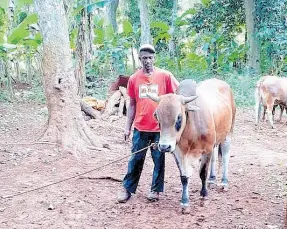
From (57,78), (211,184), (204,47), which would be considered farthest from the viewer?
(204,47)

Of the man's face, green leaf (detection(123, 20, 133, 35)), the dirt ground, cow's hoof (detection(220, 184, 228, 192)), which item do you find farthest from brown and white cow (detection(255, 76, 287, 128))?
green leaf (detection(123, 20, 133, 35))

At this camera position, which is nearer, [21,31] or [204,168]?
[204,168]

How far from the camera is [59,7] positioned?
6.55 m

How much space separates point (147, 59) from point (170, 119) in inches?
30.4

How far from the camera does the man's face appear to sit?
456cm

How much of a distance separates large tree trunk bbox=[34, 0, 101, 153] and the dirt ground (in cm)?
28

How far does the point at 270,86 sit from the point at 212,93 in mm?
5521

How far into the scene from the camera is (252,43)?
51.5 feet

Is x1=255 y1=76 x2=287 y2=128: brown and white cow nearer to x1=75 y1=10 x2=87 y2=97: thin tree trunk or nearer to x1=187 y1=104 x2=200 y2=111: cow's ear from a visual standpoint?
x1=75 y1=10 x2=87 y2=97: thin tree trunk

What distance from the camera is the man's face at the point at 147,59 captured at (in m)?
4.56

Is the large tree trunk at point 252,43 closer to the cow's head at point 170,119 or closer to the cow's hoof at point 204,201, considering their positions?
the cow's hoof at point 204,201

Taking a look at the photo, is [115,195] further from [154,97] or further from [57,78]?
[57,78]

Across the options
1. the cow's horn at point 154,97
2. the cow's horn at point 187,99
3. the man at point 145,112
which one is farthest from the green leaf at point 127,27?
the cow's horn at point 187,99

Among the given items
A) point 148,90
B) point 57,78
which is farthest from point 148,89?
point 57,78
